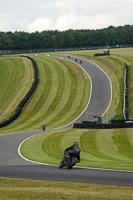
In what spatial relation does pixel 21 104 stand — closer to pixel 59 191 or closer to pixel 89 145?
pixel 89 145

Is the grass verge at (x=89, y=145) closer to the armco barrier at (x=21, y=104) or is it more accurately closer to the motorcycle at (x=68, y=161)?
the motorcycle at (x=68, y=161)

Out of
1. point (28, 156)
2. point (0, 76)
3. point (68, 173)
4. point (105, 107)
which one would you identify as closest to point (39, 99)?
point (105, 107)

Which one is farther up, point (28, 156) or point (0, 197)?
point (0, 197)

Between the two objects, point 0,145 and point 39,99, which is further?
point 39,99

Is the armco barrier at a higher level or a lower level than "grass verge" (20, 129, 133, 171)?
lower

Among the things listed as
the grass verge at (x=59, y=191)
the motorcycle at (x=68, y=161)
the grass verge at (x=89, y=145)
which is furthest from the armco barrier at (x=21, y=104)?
the grass verge at (x=59, y=191)

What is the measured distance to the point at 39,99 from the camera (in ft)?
246

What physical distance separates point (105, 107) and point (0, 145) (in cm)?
3116

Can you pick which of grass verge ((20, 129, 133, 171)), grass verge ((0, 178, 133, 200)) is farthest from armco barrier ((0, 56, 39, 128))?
grass verge ((0, 178, 133, 200))

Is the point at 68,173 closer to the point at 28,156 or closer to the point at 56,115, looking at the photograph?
the point at 28,156

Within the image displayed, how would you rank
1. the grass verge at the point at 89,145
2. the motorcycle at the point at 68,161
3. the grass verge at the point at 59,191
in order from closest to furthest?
1. the grass verge at the point at 59,191
2. the motorcycle at the point at 68,161
3. the grass verge at the point at 89,145

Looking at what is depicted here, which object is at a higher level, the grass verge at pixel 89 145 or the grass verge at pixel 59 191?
the grass verge at pixel 59 191

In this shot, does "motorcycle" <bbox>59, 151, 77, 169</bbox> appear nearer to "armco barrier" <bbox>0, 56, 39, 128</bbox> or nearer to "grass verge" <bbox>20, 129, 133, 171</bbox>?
"grass verge" <bbox>20, 129, 133, 171</bbox>

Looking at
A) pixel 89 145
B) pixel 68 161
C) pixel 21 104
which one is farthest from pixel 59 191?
pixel 21 104
